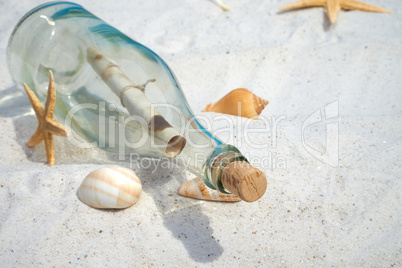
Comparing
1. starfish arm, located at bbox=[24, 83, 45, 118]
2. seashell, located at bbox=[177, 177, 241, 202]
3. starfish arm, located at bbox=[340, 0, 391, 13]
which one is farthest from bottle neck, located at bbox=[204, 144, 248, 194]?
starfish arm, located at bbox=[340, 0, 391, 13]

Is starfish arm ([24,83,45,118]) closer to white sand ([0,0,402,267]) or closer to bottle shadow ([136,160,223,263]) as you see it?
white sand ([0,0,402,267])

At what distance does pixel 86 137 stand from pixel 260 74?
873 millimetres

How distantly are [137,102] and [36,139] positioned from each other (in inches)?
17.7

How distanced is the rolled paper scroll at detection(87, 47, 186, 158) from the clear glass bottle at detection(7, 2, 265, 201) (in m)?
0.02

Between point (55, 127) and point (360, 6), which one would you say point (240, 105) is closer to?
point (55, 127)

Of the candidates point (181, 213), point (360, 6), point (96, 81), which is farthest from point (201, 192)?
point (360, 6)

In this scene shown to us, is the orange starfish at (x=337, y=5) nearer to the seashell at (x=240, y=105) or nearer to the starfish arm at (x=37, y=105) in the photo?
the seashell at (x=240, y=105)

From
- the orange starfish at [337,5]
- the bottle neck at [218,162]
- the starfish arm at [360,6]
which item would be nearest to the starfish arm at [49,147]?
the bottle neck at [218,162]

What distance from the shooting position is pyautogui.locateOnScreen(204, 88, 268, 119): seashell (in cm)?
146

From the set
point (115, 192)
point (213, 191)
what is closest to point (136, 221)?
point (115, 192)

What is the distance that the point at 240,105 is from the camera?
1458 millimetres

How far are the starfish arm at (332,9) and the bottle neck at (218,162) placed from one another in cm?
132

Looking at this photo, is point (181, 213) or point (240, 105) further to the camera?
point (240, 105)

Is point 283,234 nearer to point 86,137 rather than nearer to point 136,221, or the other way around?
point 136,221
